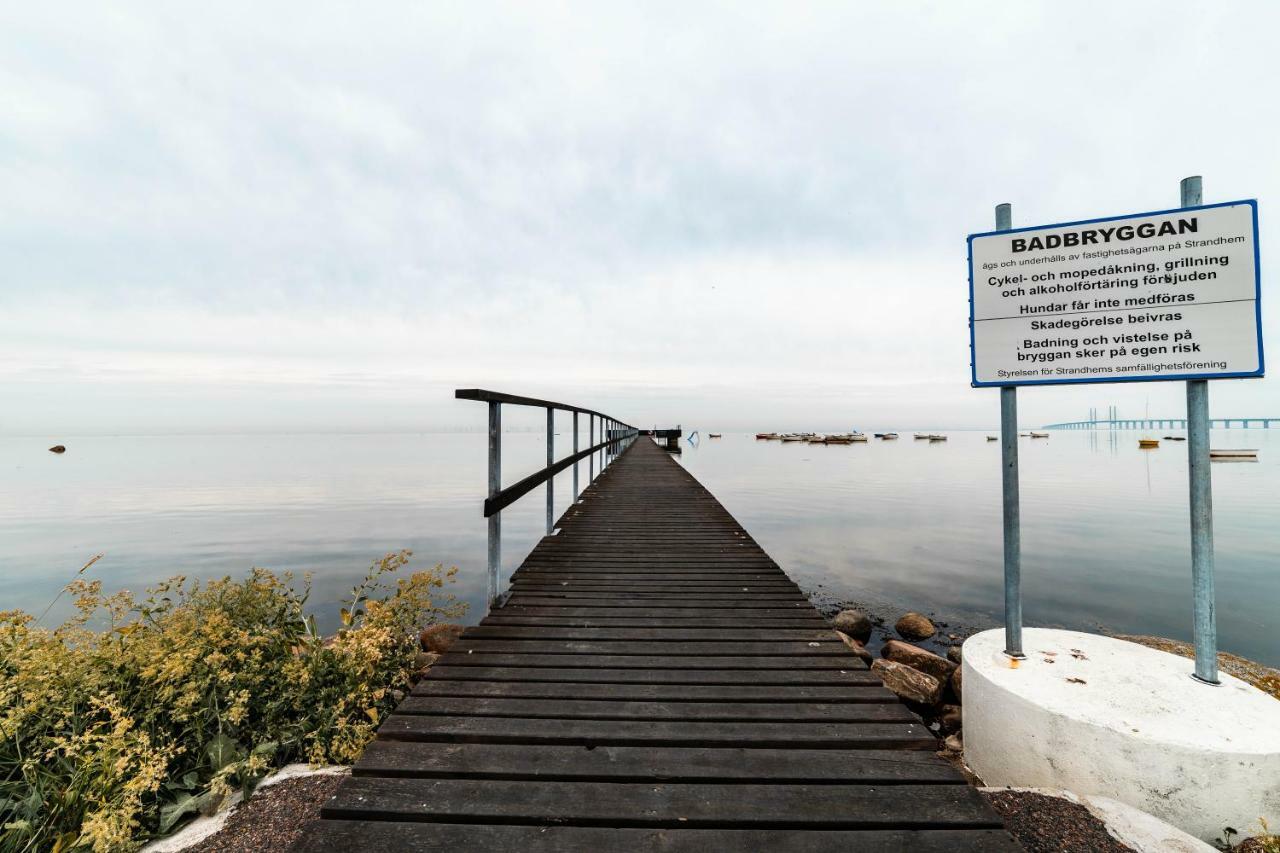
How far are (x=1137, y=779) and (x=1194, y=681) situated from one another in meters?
0.97

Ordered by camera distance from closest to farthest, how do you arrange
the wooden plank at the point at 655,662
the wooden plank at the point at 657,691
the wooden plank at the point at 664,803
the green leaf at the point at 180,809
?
the wooden plank at the point at 664,803
the green leaf at the point at 180,809
the wooden plank at the point at 657,691
the wooden plank at the point at 655,662

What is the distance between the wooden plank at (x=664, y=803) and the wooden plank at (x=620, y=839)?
0.03 metres

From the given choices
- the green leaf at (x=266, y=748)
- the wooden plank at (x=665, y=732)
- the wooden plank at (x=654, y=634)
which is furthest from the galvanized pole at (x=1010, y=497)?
the green leaf at (x=266, y=748)

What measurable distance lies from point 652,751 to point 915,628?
730 centimetres

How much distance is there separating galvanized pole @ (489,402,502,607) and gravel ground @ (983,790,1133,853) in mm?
3167

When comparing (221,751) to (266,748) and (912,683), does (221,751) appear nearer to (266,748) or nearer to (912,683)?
(266,748)

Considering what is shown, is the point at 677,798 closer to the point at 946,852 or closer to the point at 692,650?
the point at 946,852

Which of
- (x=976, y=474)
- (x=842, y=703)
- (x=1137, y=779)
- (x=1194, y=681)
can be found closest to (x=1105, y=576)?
(x=1194, y=681)

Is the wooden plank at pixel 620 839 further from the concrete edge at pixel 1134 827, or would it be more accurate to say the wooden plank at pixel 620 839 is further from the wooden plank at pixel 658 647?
the wooden plank at pixel 658 647

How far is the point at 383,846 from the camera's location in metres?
1.69

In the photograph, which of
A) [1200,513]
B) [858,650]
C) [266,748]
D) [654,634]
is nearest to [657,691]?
[654,634]

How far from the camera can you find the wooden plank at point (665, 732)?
221cm

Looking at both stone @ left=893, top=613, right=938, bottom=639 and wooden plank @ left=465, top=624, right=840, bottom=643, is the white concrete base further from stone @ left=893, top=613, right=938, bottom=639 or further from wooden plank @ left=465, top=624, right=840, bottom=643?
stone @ left=893, top=613, right=938, bottom=639

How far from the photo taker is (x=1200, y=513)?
296 cm
